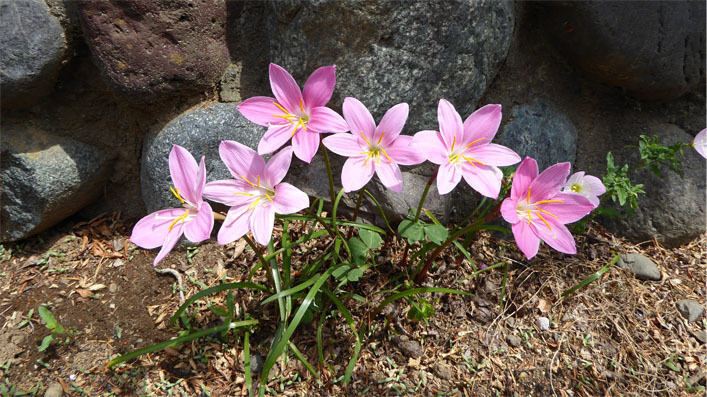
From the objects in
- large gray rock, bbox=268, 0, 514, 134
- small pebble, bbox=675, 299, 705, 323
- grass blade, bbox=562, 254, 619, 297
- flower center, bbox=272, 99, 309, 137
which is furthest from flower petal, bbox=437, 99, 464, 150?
small pebble, bbox=675, 299, 705, 323

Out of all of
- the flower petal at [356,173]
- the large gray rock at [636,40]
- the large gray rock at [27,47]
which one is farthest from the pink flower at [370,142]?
the large gray rock at [27,47]

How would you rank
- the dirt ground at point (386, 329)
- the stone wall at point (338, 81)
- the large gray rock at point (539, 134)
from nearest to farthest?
the dirt ground at point (386, 329), the stone wall at point (338, 81), the large gray rock at point (539, 134)

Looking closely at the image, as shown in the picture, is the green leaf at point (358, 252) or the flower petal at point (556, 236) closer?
the flower petal at point (556, 236)

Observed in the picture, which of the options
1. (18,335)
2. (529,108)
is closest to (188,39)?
(18,335)

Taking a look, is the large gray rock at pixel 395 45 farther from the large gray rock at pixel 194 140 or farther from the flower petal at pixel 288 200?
the flower petal at pixel 288 200

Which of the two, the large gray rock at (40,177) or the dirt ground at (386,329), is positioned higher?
the large gray rock at (40,177)

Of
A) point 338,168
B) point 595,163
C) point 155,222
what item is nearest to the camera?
point 155,222

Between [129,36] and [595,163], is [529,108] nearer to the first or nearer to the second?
[595,163]
